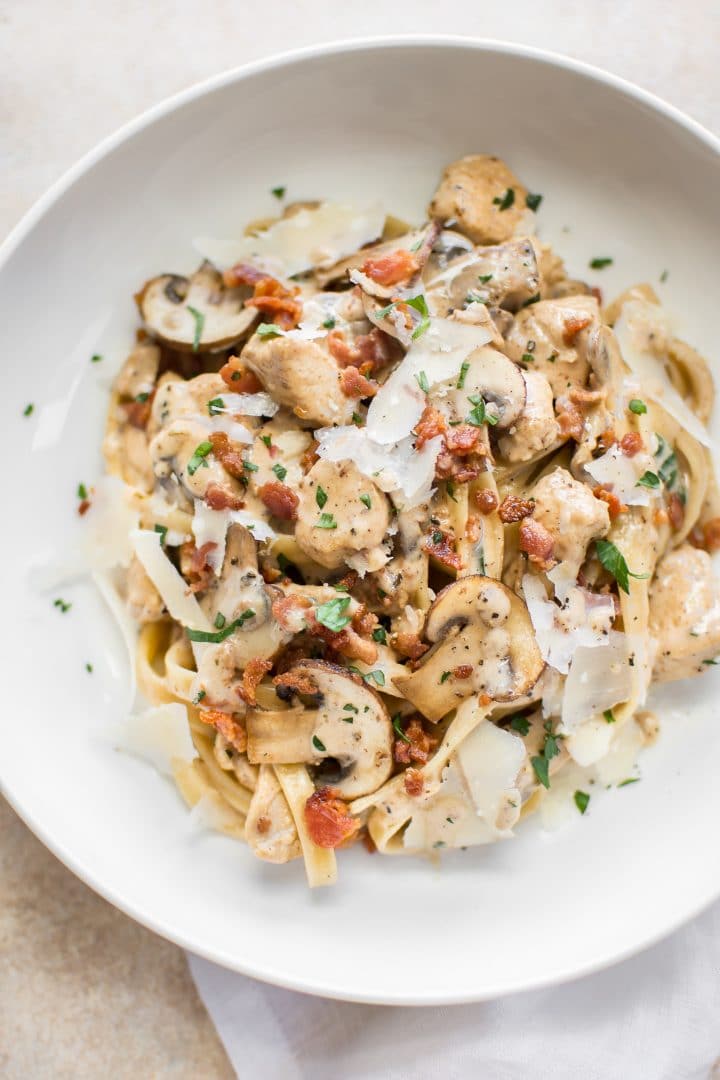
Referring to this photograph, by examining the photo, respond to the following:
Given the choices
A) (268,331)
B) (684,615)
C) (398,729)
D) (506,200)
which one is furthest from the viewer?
(506,200)

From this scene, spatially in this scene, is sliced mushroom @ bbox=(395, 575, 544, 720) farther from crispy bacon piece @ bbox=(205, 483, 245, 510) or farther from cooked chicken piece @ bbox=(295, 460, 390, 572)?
crispy bacon piece @ bbox=(205, 483, 245, 510)

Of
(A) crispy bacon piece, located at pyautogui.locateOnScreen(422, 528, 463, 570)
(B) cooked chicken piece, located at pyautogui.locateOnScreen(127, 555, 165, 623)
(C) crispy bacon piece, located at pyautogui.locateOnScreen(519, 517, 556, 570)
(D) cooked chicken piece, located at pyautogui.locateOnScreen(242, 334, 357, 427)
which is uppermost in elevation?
(D) cooked chicken piece, located at pyautogui.locateOnScreen(242, 334, 357, 427)

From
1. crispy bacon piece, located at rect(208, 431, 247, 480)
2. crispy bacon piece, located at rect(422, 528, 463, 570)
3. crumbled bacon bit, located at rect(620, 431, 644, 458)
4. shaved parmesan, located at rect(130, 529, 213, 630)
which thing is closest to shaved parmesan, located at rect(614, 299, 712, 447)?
crumbled bacon bit, located at rect(620, 431, 644, 458)

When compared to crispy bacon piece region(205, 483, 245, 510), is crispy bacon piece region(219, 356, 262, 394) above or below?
above

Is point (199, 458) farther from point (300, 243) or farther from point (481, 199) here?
point (481, 199)

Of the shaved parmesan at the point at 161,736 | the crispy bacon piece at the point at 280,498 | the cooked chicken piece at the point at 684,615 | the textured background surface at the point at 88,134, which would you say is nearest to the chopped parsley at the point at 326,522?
the crispy bacon piece at the point at 280,498

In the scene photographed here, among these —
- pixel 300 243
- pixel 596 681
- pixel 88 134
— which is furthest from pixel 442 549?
pixel 88 134

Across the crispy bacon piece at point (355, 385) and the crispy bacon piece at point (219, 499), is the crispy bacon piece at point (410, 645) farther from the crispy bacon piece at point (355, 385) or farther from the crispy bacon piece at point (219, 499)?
the crispy bacon piece at point (355, 385)
